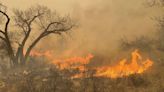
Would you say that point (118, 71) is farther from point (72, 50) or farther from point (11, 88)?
point (72, 50)

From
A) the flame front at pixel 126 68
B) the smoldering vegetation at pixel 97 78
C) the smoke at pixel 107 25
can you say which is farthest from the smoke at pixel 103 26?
the flame front at pixel 126 68

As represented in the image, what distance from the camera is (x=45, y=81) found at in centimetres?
2180

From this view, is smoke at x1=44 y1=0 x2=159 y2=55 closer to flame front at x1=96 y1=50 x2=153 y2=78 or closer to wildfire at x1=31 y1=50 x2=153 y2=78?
wildfire at x1=31 y1=50 x2=153 y2=78

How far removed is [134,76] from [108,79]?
1.70 metres

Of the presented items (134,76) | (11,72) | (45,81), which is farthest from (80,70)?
(11,72)

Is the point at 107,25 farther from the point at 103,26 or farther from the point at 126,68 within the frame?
the point at 126,68

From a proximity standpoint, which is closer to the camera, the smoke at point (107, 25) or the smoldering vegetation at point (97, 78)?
the smoldering vegetation at point (97, 78)

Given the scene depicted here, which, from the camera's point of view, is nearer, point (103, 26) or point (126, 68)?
point (126, 68)

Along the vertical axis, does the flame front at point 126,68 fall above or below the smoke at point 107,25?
below

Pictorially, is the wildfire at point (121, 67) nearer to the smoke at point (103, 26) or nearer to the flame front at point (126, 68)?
the flame front at point (126, 68)

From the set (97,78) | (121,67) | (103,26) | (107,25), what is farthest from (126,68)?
(103,26)

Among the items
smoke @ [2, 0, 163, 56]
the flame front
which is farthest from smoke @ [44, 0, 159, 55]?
the flame front

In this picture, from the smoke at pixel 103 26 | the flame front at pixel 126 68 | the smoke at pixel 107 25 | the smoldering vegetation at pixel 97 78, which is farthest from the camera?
the smoke at pixel 103 26

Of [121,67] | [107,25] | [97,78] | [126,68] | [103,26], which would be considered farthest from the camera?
[103,26]
